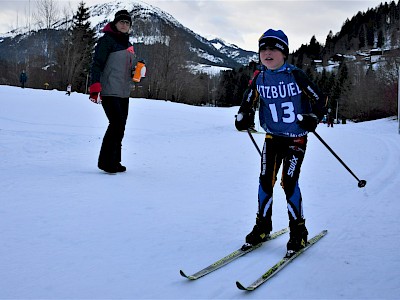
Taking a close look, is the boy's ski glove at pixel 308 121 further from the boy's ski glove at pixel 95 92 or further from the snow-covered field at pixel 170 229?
the boy's ski glove at pixel 95 92

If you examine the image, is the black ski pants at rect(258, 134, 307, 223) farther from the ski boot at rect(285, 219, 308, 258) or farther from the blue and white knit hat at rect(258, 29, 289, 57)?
the blue and white knit hat at rect(258, 29, 289, 57)

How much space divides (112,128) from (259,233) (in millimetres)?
3100

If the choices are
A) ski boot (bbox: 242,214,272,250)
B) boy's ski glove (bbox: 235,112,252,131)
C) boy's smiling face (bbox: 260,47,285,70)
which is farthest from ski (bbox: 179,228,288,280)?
boy's smiling face (bbox: 260,47,285,70)

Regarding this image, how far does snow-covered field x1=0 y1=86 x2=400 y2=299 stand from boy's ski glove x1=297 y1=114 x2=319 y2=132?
99 centimetres

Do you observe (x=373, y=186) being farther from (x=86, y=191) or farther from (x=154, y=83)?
(x=154, y=83)

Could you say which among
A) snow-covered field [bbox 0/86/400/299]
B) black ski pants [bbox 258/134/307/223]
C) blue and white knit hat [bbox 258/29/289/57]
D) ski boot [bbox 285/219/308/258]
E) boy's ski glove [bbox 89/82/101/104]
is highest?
blue and white knit hat [bbox 258/29/289/57]

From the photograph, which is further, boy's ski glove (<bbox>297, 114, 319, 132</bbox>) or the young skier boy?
the young skier boy

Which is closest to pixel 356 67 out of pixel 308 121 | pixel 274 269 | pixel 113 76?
pixel 113 76

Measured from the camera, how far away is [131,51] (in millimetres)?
5617

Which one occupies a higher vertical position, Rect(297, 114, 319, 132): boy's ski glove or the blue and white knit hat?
the blue and white knit hat

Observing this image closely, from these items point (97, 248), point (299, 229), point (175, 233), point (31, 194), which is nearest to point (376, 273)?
point (299, 229)

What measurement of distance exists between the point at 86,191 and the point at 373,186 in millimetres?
4151

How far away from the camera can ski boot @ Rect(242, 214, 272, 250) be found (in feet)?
9.75

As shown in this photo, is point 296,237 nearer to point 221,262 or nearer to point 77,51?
point 221,262
